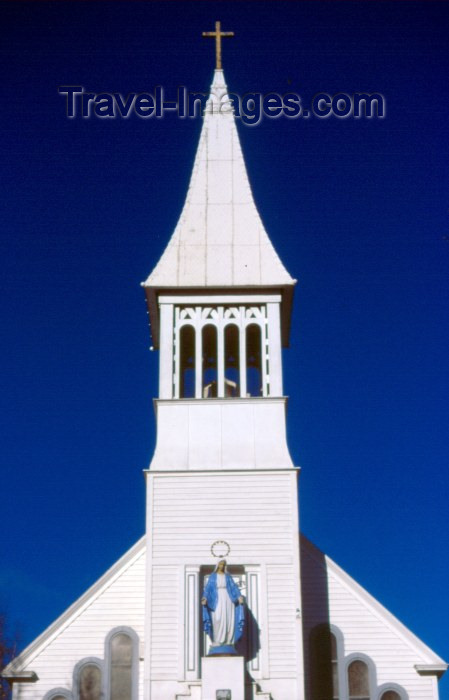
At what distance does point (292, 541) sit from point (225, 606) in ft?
7.76

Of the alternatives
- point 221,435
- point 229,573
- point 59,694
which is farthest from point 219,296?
point 59,694

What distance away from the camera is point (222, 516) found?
2656 centimetres

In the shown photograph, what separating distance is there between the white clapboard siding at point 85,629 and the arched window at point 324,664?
12.3ft

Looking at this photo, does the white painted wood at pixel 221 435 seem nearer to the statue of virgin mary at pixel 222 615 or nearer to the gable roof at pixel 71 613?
the gable roof at pixel 71 613

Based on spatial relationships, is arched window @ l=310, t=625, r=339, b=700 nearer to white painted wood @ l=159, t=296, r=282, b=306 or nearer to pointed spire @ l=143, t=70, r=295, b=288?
white painted wood @ l=159, t=296, r=282, b=306

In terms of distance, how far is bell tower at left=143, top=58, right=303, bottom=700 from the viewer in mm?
25297

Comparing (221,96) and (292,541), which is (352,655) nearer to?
(292,541)

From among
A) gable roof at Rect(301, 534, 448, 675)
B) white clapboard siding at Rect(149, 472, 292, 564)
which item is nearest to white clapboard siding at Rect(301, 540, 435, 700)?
gable roof at Rect(301, 534, 448, 675)

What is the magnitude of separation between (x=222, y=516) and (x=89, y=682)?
4.59 metres

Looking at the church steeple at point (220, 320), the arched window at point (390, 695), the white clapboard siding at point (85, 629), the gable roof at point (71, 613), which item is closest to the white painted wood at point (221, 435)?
the church steeple at point (220, 320)

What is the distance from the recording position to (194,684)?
81.3 feet

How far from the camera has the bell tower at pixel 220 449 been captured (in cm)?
2530

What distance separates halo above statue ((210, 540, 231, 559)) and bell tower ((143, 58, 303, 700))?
21mm

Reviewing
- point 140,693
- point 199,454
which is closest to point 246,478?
point 199,454
